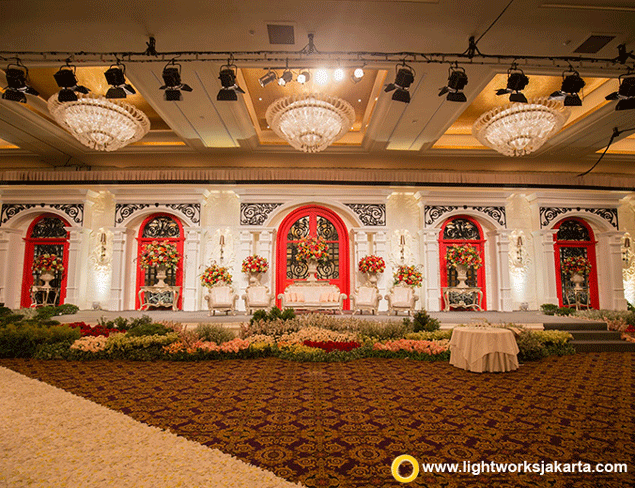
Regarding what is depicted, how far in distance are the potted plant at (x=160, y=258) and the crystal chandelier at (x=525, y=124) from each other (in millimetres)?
7698

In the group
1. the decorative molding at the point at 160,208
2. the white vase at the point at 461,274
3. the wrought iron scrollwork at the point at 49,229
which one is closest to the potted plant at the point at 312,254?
the decorative molding at the point at 160,208

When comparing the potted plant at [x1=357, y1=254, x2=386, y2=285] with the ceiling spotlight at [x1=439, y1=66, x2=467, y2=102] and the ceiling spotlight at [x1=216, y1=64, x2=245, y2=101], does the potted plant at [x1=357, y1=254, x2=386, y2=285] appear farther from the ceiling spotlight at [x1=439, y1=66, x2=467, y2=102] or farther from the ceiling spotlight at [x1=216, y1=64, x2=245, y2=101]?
the ceiling spotlight at [x1=216, y1=64, x2=245, y2=101]

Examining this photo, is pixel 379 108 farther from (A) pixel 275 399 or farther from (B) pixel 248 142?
(A) pixel 275 399

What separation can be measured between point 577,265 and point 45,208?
47.0ft

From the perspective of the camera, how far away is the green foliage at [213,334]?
5.26 meters

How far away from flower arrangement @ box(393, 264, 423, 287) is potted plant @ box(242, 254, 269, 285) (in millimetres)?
3428

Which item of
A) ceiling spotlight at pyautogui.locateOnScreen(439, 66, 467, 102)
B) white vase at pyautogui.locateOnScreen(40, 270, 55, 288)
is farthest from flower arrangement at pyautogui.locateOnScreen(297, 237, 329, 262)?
white vase at pyautogui.locateOnScreen(40, 270, 55, 288)

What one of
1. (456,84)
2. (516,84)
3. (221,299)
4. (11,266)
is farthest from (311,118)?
(11,266)

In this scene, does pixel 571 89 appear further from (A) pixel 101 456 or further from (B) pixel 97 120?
(B) pixel 97 120

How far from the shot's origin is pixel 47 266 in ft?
29.8

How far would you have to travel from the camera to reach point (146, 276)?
380 inches

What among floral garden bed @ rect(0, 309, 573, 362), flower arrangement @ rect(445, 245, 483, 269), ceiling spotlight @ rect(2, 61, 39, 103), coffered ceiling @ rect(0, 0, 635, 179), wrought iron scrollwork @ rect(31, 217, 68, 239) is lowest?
floral garden bed @ rect(0, 309, 573, 362)

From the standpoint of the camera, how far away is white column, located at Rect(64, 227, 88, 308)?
905 centimetres

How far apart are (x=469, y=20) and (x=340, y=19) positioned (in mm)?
1762
